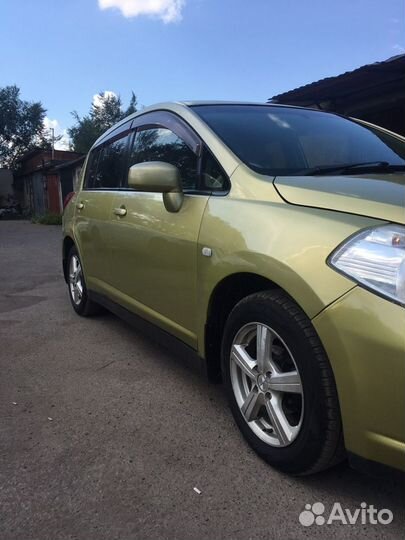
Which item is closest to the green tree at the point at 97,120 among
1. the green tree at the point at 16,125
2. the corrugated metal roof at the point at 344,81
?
the green tree at the point at 16,125

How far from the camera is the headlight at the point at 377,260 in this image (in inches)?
66.2

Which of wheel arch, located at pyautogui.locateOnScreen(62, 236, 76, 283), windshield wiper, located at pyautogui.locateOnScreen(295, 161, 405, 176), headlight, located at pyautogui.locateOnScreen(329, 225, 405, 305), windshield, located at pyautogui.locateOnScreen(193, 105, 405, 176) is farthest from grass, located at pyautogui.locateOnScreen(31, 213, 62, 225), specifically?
headlight, located at pyautogui.locateOnScreen(329, 225, 405, 305)

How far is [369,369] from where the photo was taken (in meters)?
1.68

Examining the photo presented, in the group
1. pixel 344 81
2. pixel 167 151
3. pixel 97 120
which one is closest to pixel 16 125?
pixel 97 120

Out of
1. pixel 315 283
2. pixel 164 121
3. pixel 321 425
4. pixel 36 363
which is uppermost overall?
pixel 164 121

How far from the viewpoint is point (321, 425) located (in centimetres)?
190

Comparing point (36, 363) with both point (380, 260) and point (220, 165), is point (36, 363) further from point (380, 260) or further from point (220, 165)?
point (380, 260)

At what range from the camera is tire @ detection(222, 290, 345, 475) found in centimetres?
189

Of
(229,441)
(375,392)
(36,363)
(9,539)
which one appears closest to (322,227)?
(375,392)

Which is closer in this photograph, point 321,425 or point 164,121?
point 321,425

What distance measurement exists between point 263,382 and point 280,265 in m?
0.56

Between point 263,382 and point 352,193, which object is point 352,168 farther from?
point 263,382

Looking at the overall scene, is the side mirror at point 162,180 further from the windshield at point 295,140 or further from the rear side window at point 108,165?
the rear side window at point 108,165

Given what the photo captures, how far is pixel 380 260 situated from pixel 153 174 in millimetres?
1358
